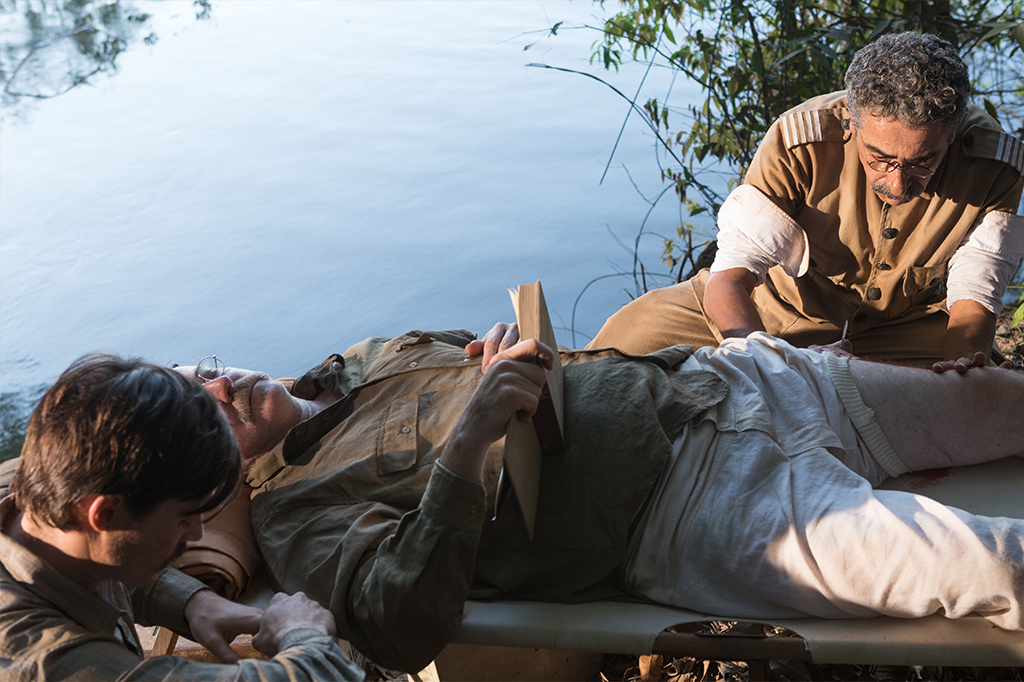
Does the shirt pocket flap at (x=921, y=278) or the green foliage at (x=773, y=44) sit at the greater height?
the green foliage at (x=773, y=44)

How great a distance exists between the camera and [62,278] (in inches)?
186

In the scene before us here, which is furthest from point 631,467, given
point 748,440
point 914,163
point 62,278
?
point 62,278

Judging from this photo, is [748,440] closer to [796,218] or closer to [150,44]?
[796,218]

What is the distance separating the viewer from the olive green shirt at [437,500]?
156cm

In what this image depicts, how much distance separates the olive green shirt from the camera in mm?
1562

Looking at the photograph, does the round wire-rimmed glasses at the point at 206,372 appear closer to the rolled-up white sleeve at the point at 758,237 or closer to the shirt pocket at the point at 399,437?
the shirt pocket at the point at 399,437

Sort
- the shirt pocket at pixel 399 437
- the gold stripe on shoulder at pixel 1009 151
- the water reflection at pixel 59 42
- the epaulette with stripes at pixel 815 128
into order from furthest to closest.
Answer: the water reflection at pixel 59 42 → the epaulette with stripes at pixel 815 128 → the gold stripe on shoulder at pixel 1009 151 → the shirt pocket at pixel 399 437

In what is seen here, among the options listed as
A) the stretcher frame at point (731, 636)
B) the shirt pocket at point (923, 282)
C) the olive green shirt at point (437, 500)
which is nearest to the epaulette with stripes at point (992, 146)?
the shirt pocket at point (923, 282)

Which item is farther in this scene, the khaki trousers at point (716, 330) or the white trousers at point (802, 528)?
the khaki trousers at point (716, 330)

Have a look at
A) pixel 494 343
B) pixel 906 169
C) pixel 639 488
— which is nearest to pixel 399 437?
pixel 494 343

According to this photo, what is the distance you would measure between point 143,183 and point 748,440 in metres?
5.00

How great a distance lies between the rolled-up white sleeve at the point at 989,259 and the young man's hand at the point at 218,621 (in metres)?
2.11

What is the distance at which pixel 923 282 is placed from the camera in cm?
255

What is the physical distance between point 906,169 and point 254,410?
182 centimetres
